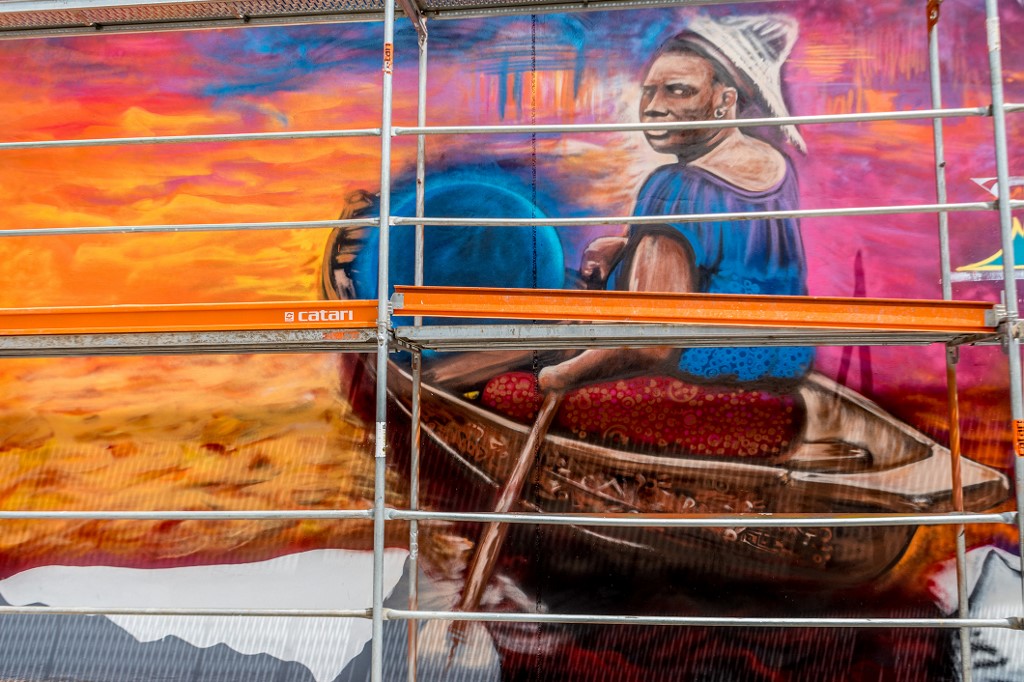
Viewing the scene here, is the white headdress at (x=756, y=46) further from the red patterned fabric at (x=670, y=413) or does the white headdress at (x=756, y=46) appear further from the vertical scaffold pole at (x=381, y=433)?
the vertical scaffold pole at (x=381, y=433)

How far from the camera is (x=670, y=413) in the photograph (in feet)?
14.6

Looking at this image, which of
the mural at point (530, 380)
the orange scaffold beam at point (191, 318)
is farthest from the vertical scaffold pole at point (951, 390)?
the orange scaffold beam at point (191, 318)

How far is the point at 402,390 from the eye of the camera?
4602 mm

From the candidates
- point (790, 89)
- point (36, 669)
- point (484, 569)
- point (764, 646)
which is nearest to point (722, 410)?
point (764, 646)

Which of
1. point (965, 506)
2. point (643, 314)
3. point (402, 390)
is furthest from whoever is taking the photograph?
point (402, 390)

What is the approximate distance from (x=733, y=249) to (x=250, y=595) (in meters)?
3.37

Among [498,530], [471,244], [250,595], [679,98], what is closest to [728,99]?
[679,98]

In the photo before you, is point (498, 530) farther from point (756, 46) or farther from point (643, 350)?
point (756, 46)

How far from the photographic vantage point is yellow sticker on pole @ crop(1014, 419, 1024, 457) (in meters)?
3.26

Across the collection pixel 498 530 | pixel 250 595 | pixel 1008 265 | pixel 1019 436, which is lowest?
pixel 250 595

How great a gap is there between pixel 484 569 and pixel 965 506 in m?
2.62

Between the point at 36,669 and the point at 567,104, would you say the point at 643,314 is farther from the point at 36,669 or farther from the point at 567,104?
the point at 36,669

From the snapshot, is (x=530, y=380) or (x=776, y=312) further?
(x=530, y=380)

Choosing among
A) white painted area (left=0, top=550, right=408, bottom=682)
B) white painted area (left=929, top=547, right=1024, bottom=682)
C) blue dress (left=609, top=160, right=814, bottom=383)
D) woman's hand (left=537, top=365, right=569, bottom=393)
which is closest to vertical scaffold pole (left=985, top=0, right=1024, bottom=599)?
white painted area (left=929, top=547, right=1024, bottom=682)
